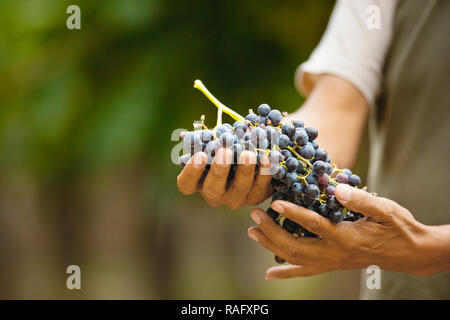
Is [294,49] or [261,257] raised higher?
[294,49]

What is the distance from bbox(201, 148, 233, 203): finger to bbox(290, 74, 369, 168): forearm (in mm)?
441

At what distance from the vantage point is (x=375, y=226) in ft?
2.42

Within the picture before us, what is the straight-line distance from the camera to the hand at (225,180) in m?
0.63

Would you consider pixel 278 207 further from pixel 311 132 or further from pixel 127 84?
pixel 127 84

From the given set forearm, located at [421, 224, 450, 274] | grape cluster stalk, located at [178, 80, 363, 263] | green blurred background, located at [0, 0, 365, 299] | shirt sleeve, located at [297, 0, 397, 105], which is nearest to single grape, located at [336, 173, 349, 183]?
grape cluster stalk, located at [178, 80, 363, 263]

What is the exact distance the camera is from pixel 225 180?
0.67 meters

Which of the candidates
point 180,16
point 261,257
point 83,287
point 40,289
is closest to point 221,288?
point 261,257

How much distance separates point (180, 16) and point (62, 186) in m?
0.97

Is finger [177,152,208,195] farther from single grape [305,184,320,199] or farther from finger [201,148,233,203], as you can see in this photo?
single grape [305,184,320,199]

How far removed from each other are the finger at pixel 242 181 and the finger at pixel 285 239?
45mm

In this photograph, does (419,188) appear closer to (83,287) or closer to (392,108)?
(392,108)

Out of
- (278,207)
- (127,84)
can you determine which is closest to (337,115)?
(278,207)

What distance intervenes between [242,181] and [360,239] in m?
0.24

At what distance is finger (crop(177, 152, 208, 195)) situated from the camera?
0.65 metres
